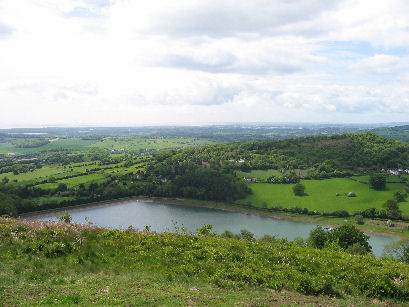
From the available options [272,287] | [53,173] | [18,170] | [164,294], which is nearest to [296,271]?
[272,287]

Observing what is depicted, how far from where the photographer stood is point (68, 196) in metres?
78.7

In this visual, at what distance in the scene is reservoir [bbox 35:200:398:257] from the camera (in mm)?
58094

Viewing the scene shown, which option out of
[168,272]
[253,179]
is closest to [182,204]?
[253,179]

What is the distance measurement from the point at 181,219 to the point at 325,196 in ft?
127

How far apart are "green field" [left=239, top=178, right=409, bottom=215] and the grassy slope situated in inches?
2177

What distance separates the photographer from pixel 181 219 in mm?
66750

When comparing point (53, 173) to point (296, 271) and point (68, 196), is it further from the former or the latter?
point (296, 271)

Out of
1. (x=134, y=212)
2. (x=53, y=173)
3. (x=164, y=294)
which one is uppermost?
(x=164, y=294)

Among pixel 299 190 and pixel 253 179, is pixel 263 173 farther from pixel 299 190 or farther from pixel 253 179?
pixel 299 190

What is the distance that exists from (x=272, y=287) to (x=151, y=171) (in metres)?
88.8

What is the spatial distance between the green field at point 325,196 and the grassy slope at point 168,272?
55296 mm

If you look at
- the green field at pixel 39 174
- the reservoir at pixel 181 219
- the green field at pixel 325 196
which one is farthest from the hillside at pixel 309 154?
the green field at pixel 39 174

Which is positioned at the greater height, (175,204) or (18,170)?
(18,170)

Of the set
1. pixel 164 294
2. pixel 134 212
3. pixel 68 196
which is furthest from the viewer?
pixel 68 196
